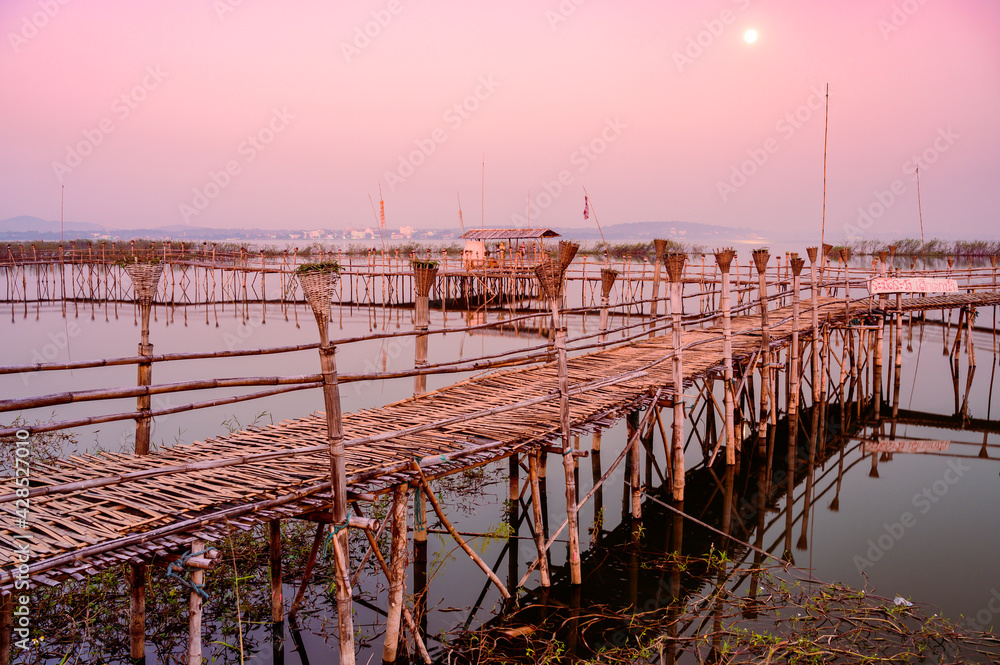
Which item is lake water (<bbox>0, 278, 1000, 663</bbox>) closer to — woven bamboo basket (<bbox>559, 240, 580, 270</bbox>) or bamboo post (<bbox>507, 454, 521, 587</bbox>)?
bamboo post (<bbox>507, 454, 521, 587</bbox>)

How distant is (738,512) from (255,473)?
18.4 feet

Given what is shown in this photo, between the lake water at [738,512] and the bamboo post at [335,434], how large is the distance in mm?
1343

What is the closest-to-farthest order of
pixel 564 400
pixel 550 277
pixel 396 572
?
pixel 396 572 < pixel 564 400 < pixel 550 277

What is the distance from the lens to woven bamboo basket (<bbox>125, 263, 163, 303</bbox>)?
430cm

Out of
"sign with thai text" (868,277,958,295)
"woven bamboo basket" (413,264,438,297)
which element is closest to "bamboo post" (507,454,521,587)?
"woven bamboo basket" (413,264,438,297)

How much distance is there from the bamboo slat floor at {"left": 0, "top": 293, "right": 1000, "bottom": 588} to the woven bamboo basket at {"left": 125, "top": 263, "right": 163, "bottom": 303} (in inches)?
41.7

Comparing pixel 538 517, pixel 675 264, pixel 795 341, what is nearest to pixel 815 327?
pixel 795 341

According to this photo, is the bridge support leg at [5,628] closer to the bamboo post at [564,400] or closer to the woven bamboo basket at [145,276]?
the woven bamboo basket at [145,276]

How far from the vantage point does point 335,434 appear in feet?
Answer: 11.1

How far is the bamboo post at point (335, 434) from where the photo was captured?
3.24 m

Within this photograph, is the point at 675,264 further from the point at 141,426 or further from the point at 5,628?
the point at 5,628

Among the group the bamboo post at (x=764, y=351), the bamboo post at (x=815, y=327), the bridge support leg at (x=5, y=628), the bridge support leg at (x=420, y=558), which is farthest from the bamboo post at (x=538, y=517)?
the bamboo post at (x=815, y=327)

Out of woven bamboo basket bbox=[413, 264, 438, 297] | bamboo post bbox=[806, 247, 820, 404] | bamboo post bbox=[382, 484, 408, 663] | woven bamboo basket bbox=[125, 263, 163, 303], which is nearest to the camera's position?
bamboo post bbox=[382, 484, 408, 663]

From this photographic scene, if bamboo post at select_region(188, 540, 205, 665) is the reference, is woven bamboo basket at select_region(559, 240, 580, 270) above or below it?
above
